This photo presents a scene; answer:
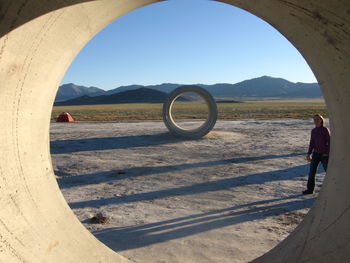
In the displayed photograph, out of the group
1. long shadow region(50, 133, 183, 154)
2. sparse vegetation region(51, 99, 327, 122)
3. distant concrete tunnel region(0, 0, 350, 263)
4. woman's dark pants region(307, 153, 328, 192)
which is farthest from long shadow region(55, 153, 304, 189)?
sparse vegetation region(51, 99, 327, 122)

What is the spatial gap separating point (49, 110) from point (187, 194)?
3960mm

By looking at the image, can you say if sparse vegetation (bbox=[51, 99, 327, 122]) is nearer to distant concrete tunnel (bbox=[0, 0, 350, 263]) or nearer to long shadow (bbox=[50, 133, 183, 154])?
long shadow (bbox=[50, 133, 183, 154])

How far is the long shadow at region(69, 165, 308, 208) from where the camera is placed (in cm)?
635

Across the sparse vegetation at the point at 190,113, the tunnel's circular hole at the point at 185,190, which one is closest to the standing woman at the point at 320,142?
the tunnel's circular hole at the point at 185,190

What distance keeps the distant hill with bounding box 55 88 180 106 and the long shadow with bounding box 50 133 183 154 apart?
110085mm

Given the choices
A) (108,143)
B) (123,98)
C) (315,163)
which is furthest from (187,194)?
(123,98)

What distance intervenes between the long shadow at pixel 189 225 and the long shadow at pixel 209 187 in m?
1.25

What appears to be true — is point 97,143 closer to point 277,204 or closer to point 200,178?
point 200,178

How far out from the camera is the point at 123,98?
134000 mm

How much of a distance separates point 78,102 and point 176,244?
12440 centimetres

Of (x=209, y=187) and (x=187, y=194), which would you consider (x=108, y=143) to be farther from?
(x=187, y=194)

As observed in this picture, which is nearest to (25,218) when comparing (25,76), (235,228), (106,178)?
(25,76)

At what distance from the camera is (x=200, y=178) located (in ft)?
26.5

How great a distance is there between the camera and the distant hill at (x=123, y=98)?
12275 centimetres
